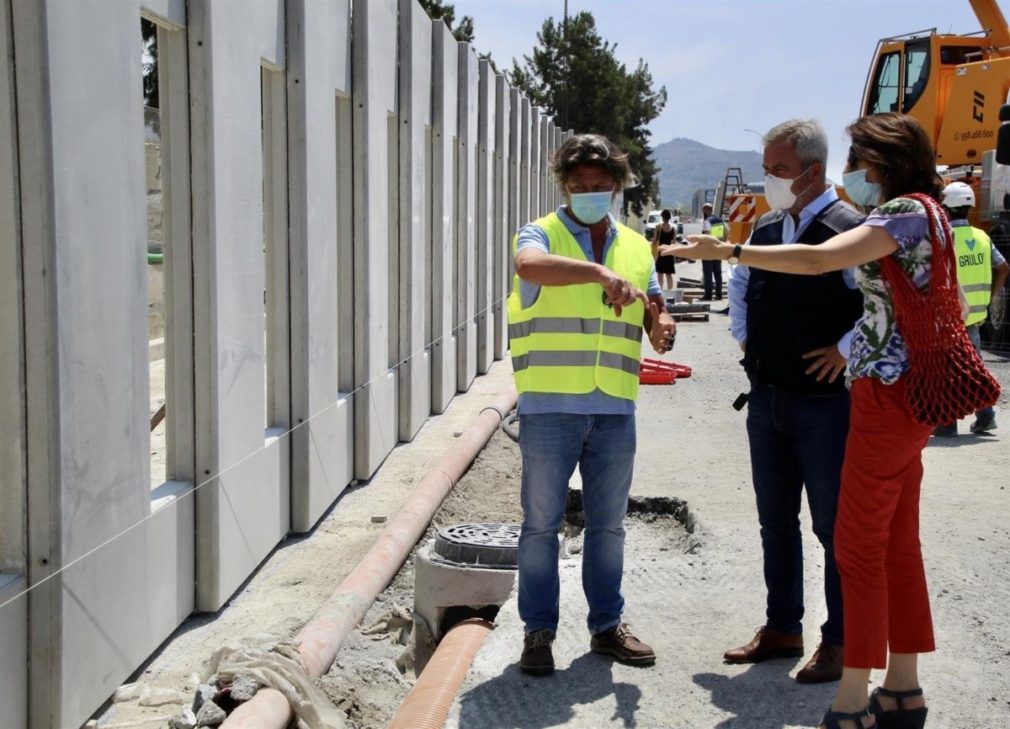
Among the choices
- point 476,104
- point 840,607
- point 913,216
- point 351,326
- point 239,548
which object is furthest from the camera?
point 476,104

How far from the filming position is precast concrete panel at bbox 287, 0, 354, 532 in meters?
7.53

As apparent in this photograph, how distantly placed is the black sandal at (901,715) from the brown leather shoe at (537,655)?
48.2 inches

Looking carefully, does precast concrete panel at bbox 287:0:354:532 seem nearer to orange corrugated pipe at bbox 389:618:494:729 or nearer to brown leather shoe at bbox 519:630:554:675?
orange corrugated pipe at bbox 389:618:494:729

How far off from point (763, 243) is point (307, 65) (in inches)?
148

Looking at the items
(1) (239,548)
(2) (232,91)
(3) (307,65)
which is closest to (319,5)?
(3) (307,65)

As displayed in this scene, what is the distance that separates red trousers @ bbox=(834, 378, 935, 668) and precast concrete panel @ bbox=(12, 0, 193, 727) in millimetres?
2758

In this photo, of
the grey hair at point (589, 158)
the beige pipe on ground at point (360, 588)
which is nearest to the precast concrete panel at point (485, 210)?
the beige pipe on ground at point (360, 588)

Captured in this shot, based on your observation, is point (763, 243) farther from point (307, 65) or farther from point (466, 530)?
point (307, 65)

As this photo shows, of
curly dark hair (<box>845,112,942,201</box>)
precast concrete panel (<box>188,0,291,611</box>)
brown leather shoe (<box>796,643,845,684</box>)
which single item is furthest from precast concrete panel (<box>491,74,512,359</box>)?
curly dark hair (<box>845,112,942,201</box>)

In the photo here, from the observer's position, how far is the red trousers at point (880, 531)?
4.01 m

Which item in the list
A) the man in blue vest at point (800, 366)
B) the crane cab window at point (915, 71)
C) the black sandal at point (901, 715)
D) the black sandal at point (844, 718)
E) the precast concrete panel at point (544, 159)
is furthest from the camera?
the precast concrete panel at point (544, 159)

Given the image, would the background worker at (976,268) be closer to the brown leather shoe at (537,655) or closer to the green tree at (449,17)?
the brown leather shoe at (537,655)

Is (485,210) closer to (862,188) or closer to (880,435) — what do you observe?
(862,188)

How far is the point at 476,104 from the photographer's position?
14.8 meters
